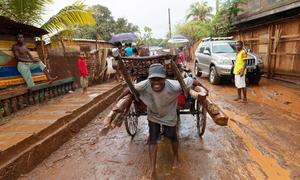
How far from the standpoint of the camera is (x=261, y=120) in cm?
597

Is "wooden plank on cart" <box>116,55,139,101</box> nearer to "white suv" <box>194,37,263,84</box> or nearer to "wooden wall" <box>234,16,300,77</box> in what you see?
"white suv" <box>194,37,263,84</box>

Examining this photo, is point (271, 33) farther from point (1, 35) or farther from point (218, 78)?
point (1, 35)

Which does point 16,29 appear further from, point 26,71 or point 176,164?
point 176,164

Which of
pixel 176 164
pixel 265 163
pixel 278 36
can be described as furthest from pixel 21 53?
pixel 278 36

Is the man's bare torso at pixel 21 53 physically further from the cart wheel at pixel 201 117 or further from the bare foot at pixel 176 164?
the bare foot at pixel 176 164

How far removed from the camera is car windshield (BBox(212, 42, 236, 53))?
38.6 feet

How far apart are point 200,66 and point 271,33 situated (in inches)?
156

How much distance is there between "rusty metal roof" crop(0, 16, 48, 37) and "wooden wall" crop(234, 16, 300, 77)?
10140 millimetres

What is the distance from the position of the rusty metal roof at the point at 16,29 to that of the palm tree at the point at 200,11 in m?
35.3

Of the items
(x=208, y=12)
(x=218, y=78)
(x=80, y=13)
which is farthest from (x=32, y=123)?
(x=208, y=12)

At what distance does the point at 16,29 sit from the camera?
24.0 feet

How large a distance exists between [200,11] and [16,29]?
3662 centimetres

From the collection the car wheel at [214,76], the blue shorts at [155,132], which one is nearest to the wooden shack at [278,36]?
the car wheel at [214,76]

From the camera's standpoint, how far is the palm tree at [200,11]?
39.8m
